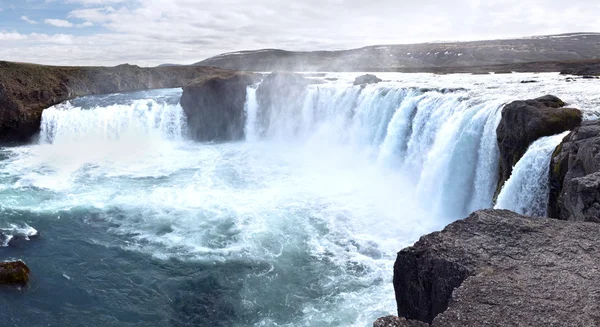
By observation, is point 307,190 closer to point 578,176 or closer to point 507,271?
point 578,176

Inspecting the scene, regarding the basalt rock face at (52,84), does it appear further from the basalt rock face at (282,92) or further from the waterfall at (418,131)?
the waterfall at (418,131)

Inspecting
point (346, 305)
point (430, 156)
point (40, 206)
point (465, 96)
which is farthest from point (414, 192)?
point (40, 206)

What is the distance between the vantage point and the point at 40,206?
74.5 ft

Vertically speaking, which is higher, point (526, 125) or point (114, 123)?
point (526, 125)

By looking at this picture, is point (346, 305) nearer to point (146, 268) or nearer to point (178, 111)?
point (146, 268)

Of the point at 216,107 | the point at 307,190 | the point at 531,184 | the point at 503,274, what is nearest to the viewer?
the point at 503,274

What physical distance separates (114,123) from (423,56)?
10076 cm

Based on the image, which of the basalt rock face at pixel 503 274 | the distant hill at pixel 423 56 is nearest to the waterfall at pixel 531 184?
the basalt rock face at pixel 503 274

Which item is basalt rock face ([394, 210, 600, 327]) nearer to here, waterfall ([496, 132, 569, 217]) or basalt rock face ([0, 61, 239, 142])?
waterfall ([496, 132, 569, 217])

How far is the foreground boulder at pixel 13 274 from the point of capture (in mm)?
15023

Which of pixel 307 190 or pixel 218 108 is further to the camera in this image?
Result: pixel 218 108

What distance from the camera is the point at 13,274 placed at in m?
15.1

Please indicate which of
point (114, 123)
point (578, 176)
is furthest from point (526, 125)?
point (114, 123)

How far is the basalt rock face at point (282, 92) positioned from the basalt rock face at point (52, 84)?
23.0m
